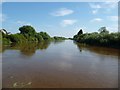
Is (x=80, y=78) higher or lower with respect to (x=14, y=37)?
lower

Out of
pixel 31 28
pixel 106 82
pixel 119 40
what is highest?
pixel 31 28

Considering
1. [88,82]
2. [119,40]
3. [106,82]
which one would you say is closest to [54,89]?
[88,82]

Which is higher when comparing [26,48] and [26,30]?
[26,30]

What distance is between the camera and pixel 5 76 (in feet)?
25.9

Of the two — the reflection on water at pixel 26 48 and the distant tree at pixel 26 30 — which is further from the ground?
the distant tree at pixel 26 30

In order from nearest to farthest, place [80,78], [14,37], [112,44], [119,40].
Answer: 1. [80,78]
2. [119,40]
3. [112,44]
4. [14,37]

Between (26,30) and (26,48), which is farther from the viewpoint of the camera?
(26,30)

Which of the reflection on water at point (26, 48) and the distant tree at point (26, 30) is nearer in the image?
the reflection on water at point (26, 48)

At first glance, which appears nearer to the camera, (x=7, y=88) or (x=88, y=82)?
(x=7, y=88)

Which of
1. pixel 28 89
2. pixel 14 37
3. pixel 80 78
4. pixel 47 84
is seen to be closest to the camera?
pixel 28 89

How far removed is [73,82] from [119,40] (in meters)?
22.5

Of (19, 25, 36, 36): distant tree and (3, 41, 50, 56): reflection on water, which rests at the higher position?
(19, 25, 36, 36): distant tree

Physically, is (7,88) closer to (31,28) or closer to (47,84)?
(47,84)

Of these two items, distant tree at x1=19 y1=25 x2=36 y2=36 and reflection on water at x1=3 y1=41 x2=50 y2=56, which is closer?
reflection on water at x1=3 y1=41 x2=50 y2=56
